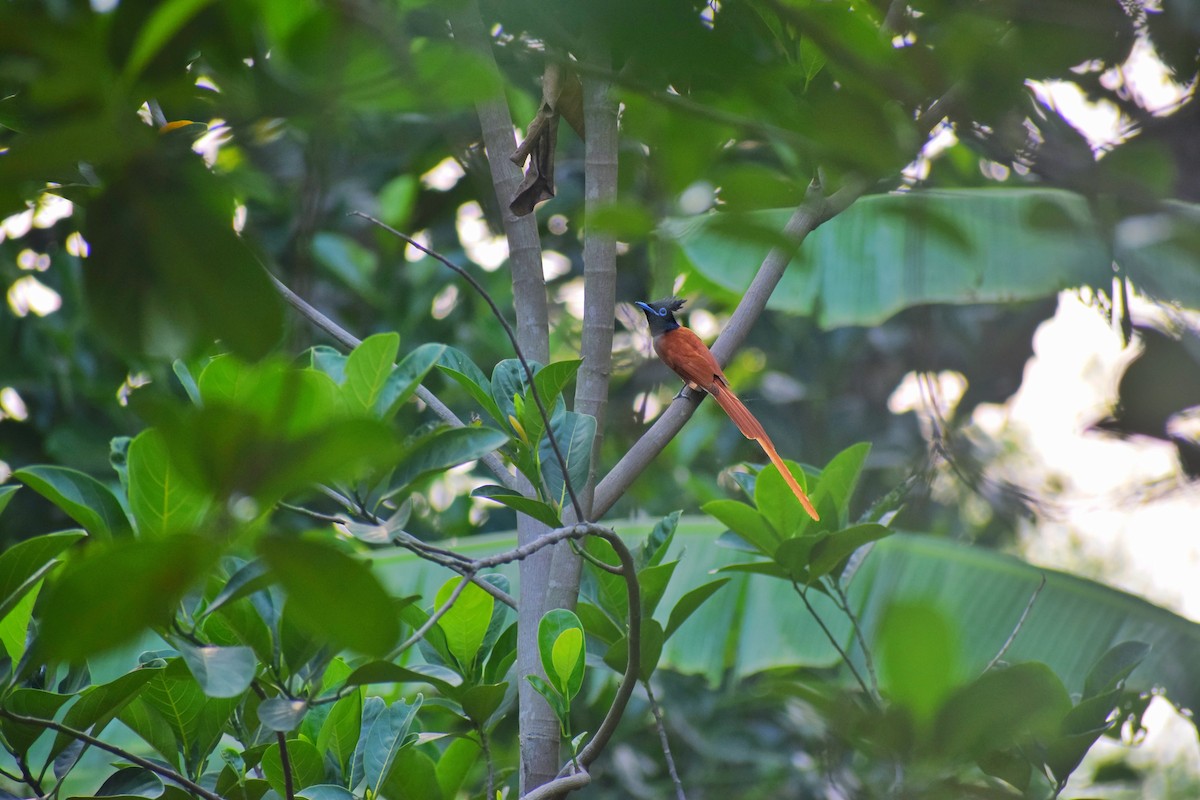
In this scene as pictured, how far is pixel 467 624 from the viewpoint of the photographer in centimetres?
168

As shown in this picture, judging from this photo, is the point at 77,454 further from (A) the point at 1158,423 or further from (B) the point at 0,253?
(A) the point at 1158,423

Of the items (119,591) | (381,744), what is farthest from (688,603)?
(119,591)

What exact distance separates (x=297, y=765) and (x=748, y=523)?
91 cm

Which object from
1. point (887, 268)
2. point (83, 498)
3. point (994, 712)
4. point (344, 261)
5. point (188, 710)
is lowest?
point (344, 261)

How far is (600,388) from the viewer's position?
71.8 inches

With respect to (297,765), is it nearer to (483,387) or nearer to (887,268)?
(483,387)

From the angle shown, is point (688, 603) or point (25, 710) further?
point (688, 603)

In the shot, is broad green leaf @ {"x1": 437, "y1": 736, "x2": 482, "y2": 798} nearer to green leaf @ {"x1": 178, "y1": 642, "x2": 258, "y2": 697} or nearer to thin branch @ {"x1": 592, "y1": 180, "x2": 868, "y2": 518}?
thin branch @ {"x1": 592, "y1": 180, "x2": 868, "y2": 518}

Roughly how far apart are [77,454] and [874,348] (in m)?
4.33

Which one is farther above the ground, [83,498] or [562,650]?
[83,498]

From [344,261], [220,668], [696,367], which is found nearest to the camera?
[220,668]

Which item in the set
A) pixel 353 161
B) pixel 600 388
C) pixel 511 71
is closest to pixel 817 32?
pixel 511 71

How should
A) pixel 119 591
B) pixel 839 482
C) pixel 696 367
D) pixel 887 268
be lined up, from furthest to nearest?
pixel 887 268, pixel 696 367, pixel 839 482, pixel 119 591

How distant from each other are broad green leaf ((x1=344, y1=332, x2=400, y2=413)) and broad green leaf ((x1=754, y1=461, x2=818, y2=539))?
88 cm
